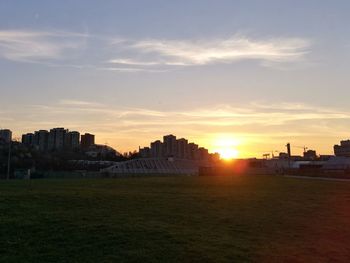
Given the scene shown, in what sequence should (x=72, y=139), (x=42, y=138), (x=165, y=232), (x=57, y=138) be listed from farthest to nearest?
(x=72, y=139)
(x=57, y=138)
(x=42, y=138)
(x=165, y=232)

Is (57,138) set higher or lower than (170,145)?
higher

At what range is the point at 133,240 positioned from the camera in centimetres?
1239

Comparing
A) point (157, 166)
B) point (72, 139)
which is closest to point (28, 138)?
point (72, 139)

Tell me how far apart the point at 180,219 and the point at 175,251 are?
522 cm

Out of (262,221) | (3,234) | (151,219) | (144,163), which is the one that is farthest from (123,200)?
(144,163)

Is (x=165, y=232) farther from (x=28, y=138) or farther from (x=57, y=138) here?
(x=28, y=138)

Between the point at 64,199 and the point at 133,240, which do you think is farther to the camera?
the point at 64,199

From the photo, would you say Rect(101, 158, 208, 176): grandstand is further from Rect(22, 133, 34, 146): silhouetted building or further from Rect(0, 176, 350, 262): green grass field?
Rect(0, 176, 350, 262): green grass field

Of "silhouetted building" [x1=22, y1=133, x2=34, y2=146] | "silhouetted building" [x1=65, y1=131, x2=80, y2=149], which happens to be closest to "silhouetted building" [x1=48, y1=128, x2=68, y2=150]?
"silhouetted building" [x1=65, y1=131, x2=80, y2=149]

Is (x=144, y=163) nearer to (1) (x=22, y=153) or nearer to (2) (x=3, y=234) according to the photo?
(1) (x=22, y=153)

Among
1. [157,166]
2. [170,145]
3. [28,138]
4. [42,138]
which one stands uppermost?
[28,138]

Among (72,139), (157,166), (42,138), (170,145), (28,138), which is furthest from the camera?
(170,145)

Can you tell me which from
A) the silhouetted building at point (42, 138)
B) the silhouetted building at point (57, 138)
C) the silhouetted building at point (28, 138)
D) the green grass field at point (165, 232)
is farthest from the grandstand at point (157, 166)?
the green grass field at point (165, 232)

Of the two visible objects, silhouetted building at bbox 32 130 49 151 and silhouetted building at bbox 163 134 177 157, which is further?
silhouetted building at bbox 163 134 177 157
